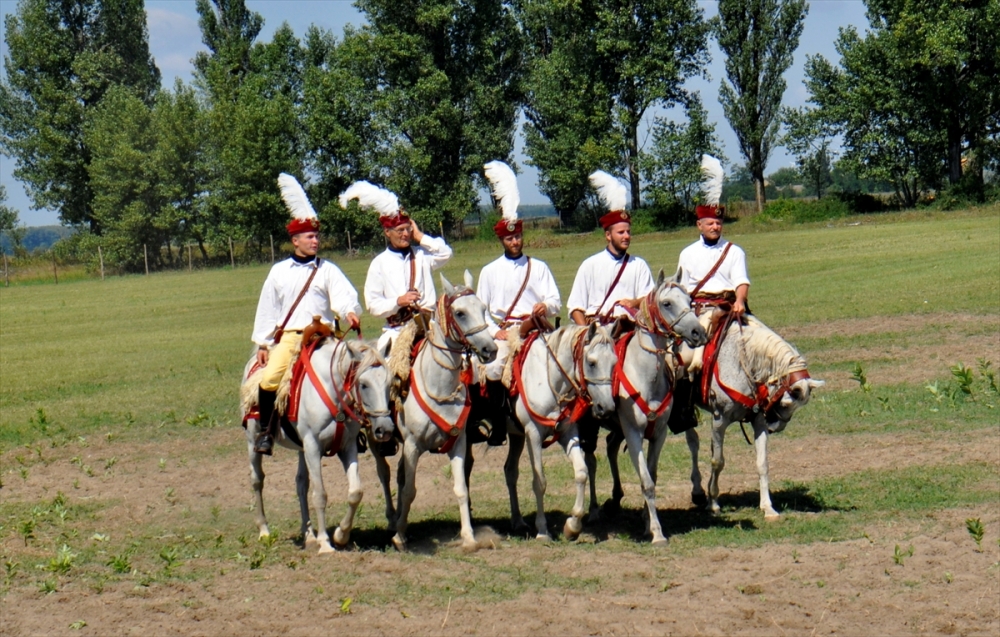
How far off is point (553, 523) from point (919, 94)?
5579 centimetres

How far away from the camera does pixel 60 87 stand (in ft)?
244

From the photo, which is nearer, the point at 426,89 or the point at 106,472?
the point at 106,472

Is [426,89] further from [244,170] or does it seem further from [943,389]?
[943,389]

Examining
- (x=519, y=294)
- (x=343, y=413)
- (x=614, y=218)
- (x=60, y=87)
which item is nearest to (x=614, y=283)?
(x=614, y=218)

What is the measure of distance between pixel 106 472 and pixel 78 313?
27214 millimetres

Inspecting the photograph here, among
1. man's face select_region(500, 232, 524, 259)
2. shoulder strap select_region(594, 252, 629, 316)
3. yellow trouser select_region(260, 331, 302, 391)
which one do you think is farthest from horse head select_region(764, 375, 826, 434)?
yellow trouser select_region(260, 331, 302, 391)

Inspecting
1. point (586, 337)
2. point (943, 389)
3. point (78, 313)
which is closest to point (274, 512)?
point (586, 337)

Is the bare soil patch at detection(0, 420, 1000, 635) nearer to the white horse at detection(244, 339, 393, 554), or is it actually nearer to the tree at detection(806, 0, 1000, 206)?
the white horse at detection(244, 339, 393, 554)

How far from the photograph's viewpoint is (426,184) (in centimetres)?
6694

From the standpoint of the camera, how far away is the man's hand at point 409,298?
10578mm

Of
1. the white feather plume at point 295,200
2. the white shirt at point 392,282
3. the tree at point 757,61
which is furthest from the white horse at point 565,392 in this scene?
the tree at point 757,61

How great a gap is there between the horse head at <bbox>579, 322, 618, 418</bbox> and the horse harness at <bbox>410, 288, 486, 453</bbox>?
3.39ft

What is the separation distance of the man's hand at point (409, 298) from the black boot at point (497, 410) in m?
1.04

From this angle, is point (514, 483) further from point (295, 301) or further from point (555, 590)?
point (295, 301)
